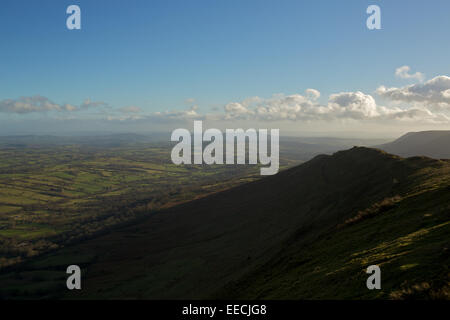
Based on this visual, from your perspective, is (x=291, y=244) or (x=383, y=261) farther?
(x=291, y=244)

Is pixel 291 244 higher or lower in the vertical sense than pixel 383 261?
lower

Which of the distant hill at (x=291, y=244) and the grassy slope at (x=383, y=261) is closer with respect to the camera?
the grassy slope at (x=383, y=261)

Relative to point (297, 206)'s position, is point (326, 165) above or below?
above

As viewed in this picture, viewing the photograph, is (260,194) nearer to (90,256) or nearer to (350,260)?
(90,256)

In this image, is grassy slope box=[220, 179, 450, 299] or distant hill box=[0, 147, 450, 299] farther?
distant hill box=[0, 147, 450, 299]
